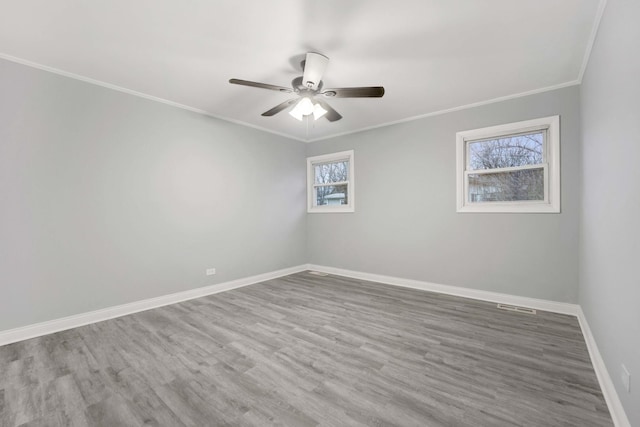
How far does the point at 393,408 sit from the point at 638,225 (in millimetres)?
1619

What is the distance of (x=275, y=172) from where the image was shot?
504cm

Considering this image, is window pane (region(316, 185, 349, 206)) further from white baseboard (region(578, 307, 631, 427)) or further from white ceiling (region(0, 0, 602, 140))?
Result: white baseboard (region(578, 307, 631, 427))

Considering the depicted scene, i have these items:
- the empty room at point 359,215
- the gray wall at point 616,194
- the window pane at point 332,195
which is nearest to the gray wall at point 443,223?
the empty room at point 359,215

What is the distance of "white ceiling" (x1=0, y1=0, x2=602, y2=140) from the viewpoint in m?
1.93

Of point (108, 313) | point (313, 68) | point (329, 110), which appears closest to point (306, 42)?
point (313, 68)

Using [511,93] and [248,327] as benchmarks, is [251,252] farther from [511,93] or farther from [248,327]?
[511,93]

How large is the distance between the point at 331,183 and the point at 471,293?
305 centimetres

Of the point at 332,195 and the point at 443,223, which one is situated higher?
the point at 332,195

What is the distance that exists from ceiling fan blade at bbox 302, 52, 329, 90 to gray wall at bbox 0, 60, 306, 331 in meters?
2.17

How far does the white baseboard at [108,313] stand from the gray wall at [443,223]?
202 centimetres

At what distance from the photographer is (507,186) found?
357 cm

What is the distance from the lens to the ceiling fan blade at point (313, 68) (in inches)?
95.1

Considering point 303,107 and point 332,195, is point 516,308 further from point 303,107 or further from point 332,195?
point 303,107

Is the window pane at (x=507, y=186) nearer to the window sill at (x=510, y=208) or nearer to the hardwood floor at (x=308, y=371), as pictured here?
the window sill at (x=510, y=208)
